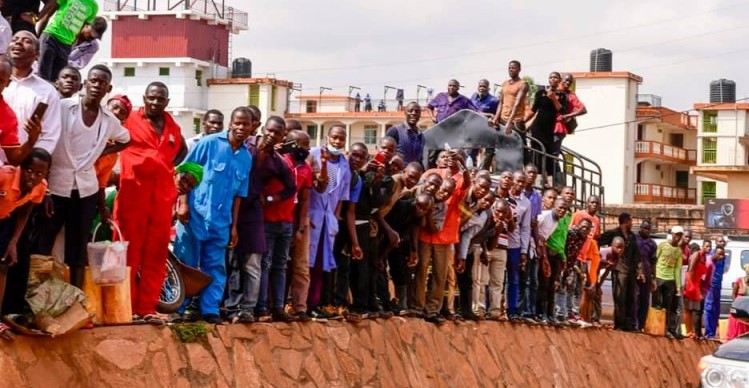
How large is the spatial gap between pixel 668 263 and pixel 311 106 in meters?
45.7

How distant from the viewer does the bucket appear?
10688 mm

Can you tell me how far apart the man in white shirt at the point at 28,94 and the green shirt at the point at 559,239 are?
369 inches

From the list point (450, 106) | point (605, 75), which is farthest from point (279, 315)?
point (605, 75)

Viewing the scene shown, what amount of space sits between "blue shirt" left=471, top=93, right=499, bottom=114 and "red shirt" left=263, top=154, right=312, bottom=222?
7791 millimetres

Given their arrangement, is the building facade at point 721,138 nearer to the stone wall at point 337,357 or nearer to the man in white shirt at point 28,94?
the stone wall at point 337,357

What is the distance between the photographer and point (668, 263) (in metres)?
23.5

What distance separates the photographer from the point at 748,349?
10531 mm

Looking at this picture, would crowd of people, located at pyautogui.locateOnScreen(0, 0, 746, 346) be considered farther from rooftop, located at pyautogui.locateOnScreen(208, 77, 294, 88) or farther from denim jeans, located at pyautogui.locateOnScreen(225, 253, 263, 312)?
rooftop, located at pyautogui.locateOnScreen(208, 77, 294, 88)

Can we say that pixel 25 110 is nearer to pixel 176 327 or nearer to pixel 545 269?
pixel 176 327

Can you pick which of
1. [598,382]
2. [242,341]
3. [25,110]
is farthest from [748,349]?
[598,382]

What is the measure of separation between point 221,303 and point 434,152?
7.68m

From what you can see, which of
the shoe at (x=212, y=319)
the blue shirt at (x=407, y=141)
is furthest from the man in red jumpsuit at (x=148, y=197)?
the blue shirt at (x=407, y=141)

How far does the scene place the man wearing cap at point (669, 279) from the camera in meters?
23.5

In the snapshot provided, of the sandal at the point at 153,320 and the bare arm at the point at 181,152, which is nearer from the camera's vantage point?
the sandal at the point at 153,320
